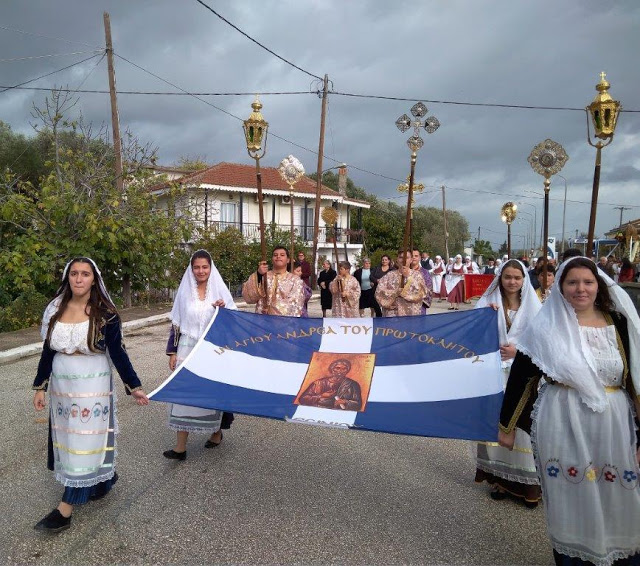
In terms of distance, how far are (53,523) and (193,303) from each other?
2.14 metres

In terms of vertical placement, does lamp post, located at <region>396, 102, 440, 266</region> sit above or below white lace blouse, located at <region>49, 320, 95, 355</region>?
above

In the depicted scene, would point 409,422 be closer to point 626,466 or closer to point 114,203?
point 626,466

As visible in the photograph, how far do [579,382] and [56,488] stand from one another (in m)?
3.86

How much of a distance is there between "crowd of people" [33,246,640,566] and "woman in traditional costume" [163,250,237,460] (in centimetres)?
1

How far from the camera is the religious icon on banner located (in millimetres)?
4191

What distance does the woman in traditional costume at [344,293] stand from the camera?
37.7ft

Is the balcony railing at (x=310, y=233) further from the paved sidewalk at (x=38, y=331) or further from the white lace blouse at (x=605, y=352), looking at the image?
the white lace blouse at (x=605, y=352)

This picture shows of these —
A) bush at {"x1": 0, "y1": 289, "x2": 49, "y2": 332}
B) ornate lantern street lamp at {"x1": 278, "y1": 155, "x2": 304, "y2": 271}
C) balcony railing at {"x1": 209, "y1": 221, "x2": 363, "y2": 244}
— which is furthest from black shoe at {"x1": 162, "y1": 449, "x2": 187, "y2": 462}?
balcony railing at {"x1": 209, "y1": 221, "x2": 363, "y2": 244}

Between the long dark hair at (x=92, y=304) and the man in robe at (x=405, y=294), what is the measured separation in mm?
5257

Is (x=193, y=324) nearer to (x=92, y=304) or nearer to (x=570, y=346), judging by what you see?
(x=92, y=304)

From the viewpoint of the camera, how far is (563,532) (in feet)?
9.55

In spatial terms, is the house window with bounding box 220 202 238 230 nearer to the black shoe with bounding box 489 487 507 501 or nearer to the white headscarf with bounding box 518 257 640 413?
the black shoe with bounding box 489 487 507 501

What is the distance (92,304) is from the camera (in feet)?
13.2

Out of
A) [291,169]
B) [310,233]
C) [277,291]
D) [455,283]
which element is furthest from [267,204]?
[277,291]
